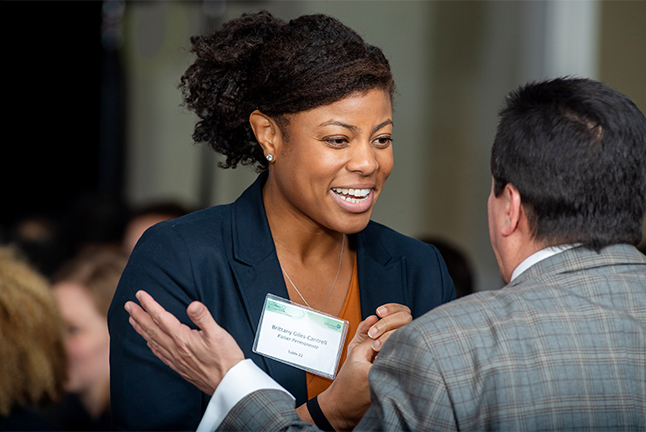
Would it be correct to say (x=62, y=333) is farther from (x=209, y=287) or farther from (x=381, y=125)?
(x=381, y=125)

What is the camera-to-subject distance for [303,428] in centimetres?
129

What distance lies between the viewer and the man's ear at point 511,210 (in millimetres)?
1303

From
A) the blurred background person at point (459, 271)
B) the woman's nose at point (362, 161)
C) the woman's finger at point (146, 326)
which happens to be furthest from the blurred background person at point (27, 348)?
the blurred background person at point (459, 271)

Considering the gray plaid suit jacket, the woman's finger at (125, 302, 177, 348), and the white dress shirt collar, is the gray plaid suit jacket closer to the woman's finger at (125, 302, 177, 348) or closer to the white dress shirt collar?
the white dress shirt collar

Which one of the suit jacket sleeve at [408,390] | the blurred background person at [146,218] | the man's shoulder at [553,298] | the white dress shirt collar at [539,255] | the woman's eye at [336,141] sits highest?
the woman's eye at [336,141]

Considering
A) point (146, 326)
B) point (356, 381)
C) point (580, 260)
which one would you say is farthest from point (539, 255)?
point (146, 326)

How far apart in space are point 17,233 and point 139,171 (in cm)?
139

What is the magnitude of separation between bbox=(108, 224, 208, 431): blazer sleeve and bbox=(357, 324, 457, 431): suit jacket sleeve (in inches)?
19.8

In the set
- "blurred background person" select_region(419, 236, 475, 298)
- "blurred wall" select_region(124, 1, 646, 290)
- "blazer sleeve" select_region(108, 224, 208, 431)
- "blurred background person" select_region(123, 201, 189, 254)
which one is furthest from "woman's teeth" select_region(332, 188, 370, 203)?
"blurred wall" select_region(124, 1, 646, 290)

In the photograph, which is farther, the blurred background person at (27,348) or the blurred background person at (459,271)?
the blurred background person at (459,271)

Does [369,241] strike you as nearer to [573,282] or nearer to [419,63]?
[573,282]

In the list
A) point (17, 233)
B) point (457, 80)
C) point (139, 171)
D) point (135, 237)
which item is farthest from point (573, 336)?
point (139, 171)

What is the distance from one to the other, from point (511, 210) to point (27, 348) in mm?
1570

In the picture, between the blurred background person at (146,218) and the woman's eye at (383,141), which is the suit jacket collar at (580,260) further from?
the blurred background person at (146,218)
